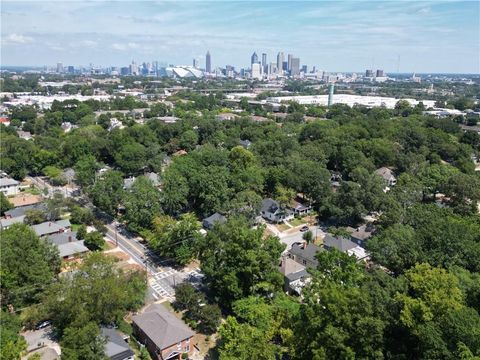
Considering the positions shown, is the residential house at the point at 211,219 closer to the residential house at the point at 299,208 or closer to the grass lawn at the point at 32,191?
the residential house at the point at 299,208

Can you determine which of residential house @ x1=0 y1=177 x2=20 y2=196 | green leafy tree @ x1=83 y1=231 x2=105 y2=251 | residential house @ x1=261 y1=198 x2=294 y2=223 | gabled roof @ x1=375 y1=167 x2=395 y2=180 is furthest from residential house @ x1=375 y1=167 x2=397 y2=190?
residential house @ x1=0 y1=177 x2=20 y2=196

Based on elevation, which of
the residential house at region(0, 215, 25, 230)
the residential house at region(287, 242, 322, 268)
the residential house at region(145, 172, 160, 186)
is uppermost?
the residential house at region(145, 172, 160, 186)

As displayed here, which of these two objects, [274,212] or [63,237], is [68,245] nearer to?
[63,237]

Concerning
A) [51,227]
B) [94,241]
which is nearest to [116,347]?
[94,241]

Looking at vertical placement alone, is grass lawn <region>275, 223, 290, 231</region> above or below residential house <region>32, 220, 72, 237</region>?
below

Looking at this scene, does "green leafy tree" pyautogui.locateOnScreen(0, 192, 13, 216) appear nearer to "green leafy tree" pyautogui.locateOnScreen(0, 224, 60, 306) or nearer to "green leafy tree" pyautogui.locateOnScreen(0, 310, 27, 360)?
"green leafy tree" pyautogui.locateOnScreen(0, 224, 60, 306)

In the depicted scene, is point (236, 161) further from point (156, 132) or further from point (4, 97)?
point (4, 97)

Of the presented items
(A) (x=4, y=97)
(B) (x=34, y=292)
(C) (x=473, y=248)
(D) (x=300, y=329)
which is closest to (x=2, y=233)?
(B) (x=34, y=292)

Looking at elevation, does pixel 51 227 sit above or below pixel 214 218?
below
